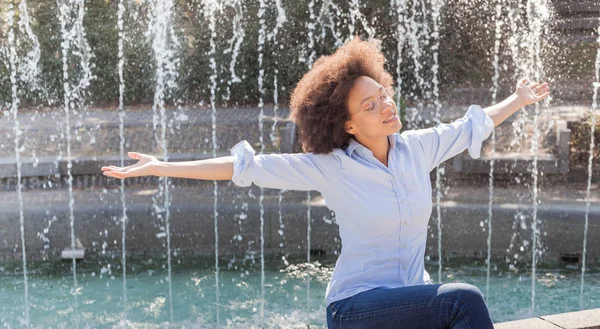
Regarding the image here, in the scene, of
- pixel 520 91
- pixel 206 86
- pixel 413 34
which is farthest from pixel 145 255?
pixel 413 34

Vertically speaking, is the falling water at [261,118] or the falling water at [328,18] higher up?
the falling water at [328,18]

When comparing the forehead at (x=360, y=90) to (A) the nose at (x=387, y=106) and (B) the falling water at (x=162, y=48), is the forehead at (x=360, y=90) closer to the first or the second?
(A) the nose at (x=387, y=106)

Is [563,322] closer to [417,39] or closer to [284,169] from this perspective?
[284,169]

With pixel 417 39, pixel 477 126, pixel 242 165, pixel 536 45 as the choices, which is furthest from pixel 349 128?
pixel 536 45

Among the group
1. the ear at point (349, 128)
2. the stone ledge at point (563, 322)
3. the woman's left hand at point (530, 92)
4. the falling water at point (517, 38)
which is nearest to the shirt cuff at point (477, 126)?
the woman's left hand at point (530, 92)

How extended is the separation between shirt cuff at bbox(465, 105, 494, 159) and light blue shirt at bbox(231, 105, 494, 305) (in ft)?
0.73

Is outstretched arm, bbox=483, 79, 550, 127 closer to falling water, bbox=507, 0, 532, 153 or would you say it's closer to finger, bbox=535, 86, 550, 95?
finger, bbox=535, 86, 550, 95

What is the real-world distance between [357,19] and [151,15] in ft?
10.4

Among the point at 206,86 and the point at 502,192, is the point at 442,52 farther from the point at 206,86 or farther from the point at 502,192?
the point at 502,192

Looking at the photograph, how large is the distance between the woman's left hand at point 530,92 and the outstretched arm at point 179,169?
100 cm

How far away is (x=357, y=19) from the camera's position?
13641 millimetres

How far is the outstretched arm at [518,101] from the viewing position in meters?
3.02

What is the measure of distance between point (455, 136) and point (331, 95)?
44 cm

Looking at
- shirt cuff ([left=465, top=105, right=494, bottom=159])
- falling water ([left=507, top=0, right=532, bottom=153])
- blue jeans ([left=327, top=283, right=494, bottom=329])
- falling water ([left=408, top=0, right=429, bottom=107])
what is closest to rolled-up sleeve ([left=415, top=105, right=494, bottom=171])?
shirt cuff ([left=465, top=105, right=494, bottom=159])
